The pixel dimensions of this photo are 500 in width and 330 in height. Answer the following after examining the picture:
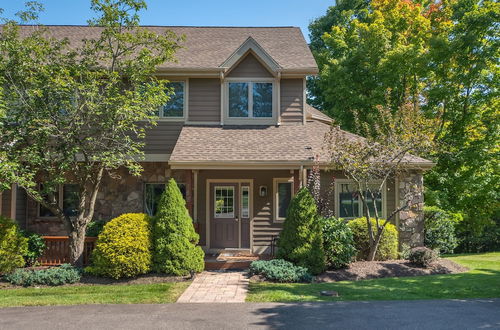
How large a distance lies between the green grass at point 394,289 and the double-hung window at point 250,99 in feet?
21.7

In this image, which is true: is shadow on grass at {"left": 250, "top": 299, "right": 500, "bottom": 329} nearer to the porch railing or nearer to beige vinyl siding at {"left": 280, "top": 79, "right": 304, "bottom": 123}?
the porch railing

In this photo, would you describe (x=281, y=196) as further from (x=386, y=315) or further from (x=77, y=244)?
(x=386, y=315)

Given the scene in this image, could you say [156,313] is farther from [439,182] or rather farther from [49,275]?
[439,182]

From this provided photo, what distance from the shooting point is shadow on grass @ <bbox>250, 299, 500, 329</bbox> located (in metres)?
6.29

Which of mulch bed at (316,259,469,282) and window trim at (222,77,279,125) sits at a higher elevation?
window trim at (222,77,279,125)

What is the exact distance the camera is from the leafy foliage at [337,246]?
10477 mm

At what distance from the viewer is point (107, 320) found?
6.71 meters

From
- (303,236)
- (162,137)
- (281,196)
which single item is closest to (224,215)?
(281,196)

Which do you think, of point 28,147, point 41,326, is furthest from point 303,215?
point 28,147

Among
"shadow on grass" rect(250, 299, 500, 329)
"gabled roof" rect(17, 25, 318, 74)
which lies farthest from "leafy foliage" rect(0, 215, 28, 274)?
"shadow on grass" rect(250, 299, 500, 329)

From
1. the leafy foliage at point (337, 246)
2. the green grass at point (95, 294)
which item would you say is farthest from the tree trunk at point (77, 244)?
the leafy foliage at point (337, 246)

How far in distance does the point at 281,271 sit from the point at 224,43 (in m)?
9.73

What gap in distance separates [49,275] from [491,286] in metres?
10.0

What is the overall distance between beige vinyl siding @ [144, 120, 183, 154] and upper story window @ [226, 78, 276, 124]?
1893 mm
